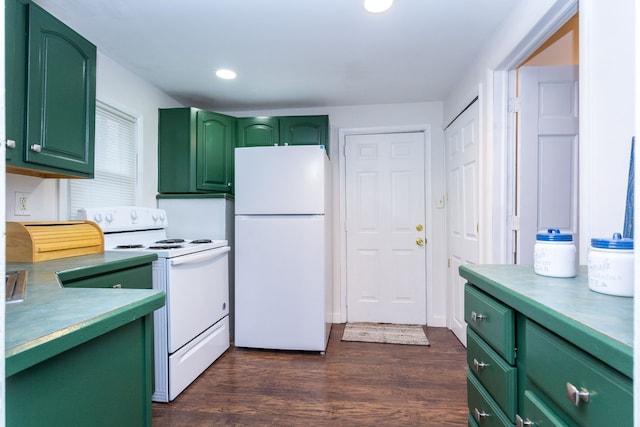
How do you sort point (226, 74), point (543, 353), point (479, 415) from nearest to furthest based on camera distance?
1. point (543, 353)
2. point (479, 415)
3. point (226, 74)

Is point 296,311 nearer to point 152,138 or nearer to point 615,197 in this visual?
point 152,138

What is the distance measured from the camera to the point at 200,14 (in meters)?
1.73

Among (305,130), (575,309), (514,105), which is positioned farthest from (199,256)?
(514,105)

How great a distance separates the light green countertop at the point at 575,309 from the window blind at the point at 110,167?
231cm

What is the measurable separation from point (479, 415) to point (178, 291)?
1658 millimetres

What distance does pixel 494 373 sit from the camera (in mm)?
901

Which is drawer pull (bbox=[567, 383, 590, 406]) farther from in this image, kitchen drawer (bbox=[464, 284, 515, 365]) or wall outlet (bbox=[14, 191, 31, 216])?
wall outlet (bbox=[14, 191, 31, 216])

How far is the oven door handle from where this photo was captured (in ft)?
6.22

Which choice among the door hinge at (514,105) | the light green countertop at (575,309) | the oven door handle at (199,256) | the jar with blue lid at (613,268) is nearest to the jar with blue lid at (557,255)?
the light green countertop at (575,309)

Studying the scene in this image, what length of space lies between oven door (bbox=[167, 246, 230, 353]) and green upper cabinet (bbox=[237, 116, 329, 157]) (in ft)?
3.68

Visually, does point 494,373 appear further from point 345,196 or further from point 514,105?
point 345,196

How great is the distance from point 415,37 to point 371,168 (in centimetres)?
142

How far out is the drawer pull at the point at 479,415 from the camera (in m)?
0.97

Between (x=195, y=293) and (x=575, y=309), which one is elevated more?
(x=575, y=309)
